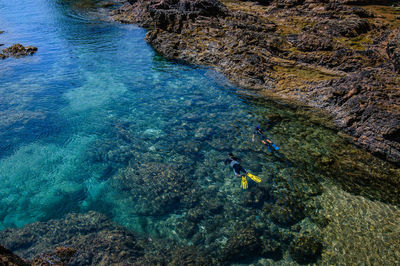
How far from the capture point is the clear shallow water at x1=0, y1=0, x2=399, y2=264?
7.59 meters

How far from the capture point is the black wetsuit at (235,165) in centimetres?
838

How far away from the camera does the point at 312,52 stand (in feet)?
48.4

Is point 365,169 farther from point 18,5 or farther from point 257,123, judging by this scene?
point 18,5

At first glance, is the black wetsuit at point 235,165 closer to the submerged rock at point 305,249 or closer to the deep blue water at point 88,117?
the deep blue water at point 88,117

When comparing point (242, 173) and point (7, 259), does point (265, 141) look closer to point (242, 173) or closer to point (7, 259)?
point (242, 173)

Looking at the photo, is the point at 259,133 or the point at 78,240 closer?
the point at 78,240

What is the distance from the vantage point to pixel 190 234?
7.16 metres

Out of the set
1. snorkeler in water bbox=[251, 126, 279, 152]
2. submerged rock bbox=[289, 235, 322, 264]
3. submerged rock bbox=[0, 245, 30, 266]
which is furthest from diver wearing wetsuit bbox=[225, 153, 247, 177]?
submerged rock bbox=[0, 245, 30, 266]

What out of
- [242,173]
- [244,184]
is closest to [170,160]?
[242,173]

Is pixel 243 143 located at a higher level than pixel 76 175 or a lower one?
higher

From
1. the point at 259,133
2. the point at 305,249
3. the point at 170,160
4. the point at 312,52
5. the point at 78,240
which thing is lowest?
the point at 78,240

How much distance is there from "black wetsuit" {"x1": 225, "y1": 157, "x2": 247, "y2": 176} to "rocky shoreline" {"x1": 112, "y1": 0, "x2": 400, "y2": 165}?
557cm

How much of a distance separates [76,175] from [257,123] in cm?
892

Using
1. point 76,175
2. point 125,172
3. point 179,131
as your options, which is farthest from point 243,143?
point 76,175
